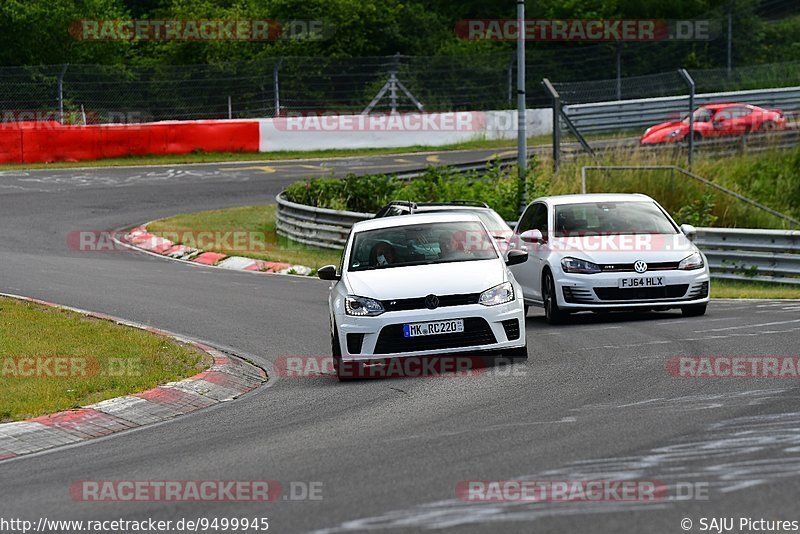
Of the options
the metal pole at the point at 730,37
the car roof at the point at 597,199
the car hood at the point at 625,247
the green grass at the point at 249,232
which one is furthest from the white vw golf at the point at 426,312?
the metal pole at the point at 730,37

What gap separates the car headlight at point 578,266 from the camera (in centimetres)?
1580

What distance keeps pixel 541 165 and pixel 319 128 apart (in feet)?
52.7

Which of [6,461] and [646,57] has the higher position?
[646,57]

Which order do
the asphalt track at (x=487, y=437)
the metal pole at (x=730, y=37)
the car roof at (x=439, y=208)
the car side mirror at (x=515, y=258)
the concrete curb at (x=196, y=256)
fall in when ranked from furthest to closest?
the metal pole at (x=730, y=37) < the concrete curb at (x=196, y=256) < the car roof at (x=439, y=208) < the car side mirror at (x=515, y=258) < the asphalt track at (x=487, y=437)

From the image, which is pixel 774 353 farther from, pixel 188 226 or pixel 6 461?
pixel 188 226

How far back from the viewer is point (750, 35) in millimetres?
58688

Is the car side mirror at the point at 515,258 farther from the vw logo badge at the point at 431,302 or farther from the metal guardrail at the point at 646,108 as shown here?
the metal guardrail at the point at 646,108

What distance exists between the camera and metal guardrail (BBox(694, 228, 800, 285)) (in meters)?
20.5

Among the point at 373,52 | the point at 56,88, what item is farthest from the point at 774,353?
the point at 373,52

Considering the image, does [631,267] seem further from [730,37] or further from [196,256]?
[730,37]

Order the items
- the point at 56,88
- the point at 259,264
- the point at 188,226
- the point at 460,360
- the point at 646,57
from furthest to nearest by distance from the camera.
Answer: the point at 646,57 < the point at 56,88 < the point at 188,226 < the point at 259,264 < the point at 460,360

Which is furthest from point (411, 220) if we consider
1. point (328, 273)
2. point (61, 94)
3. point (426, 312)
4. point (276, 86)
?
point (276, 86)

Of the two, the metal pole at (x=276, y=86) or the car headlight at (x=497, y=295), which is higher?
the metal pole at (x=276, y=86)

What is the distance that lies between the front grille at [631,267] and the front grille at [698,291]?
329 mm
